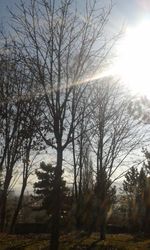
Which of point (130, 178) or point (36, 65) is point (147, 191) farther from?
point (36, 65)

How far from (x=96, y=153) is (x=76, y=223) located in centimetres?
642

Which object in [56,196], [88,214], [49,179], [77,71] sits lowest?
[56,196]

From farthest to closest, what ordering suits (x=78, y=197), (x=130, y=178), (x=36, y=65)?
(x=130, y=178), (x=78, y=197), (x=36, y=65)

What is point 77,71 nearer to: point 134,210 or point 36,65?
point 36,65

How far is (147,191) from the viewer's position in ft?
113

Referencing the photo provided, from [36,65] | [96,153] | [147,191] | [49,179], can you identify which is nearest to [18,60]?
[36,65]

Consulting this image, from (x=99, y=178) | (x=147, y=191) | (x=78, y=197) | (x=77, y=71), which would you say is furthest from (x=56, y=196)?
(x=147, y=191)

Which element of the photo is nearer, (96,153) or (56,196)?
(56,196)

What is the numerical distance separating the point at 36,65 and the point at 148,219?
21.8 m

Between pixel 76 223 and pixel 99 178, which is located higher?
pixel 99 178

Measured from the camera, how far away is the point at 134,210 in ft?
115

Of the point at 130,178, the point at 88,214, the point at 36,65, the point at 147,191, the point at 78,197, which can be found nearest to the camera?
the point at 36,65

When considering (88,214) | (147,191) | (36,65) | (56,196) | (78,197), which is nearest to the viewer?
(56,196)

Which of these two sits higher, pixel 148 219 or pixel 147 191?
pixel 147 191
